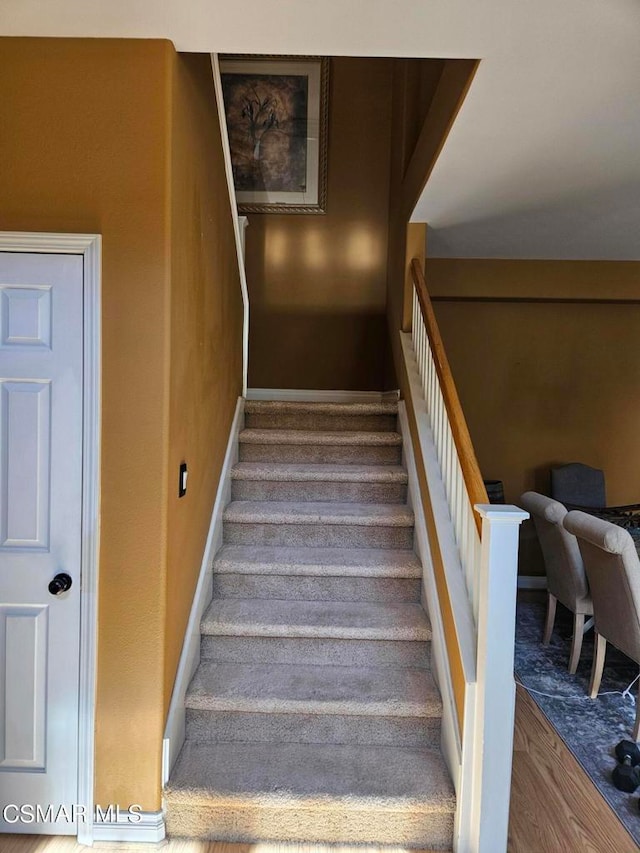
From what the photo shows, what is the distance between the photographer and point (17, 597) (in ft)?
6.66

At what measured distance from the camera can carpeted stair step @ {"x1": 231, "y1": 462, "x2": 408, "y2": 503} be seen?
3123 millimetres

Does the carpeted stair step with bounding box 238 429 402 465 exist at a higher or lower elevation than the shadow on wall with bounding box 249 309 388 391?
lower

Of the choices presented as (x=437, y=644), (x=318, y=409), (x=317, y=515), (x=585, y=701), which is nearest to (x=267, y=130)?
(x=318, y=409)

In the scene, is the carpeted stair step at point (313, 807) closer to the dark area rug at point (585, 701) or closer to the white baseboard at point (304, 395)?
the dark area rug at point (585, 701)

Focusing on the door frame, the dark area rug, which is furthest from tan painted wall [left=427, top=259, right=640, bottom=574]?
the door frame

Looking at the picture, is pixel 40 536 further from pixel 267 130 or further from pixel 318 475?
pixel 267 130

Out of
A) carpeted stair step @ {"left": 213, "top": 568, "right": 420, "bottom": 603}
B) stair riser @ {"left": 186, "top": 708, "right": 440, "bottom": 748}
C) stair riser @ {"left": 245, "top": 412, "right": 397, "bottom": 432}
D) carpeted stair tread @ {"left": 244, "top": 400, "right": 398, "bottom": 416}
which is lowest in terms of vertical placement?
stair riser @ {"left": 186, "top": 708, "right": 440, "bottom": 748}

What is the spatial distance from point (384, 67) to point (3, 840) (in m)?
5.14

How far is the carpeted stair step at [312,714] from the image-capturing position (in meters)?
2.24

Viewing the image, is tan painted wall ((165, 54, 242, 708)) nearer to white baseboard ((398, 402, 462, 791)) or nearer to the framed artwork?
white baseboard ((398, 402, 462, 791))

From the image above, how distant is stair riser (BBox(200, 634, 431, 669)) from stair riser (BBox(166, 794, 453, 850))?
561mm

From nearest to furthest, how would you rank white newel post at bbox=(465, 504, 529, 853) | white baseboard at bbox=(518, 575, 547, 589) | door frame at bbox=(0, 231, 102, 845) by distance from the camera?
white newel post at bbox=(465, 504, 529, 853) → door frame at bbox=(0, 231, 102, 845) → white baseboard at bbox=(518, 575, 547, 589)

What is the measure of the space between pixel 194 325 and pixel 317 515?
1087 millimetres

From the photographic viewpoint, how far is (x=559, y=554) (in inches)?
145
